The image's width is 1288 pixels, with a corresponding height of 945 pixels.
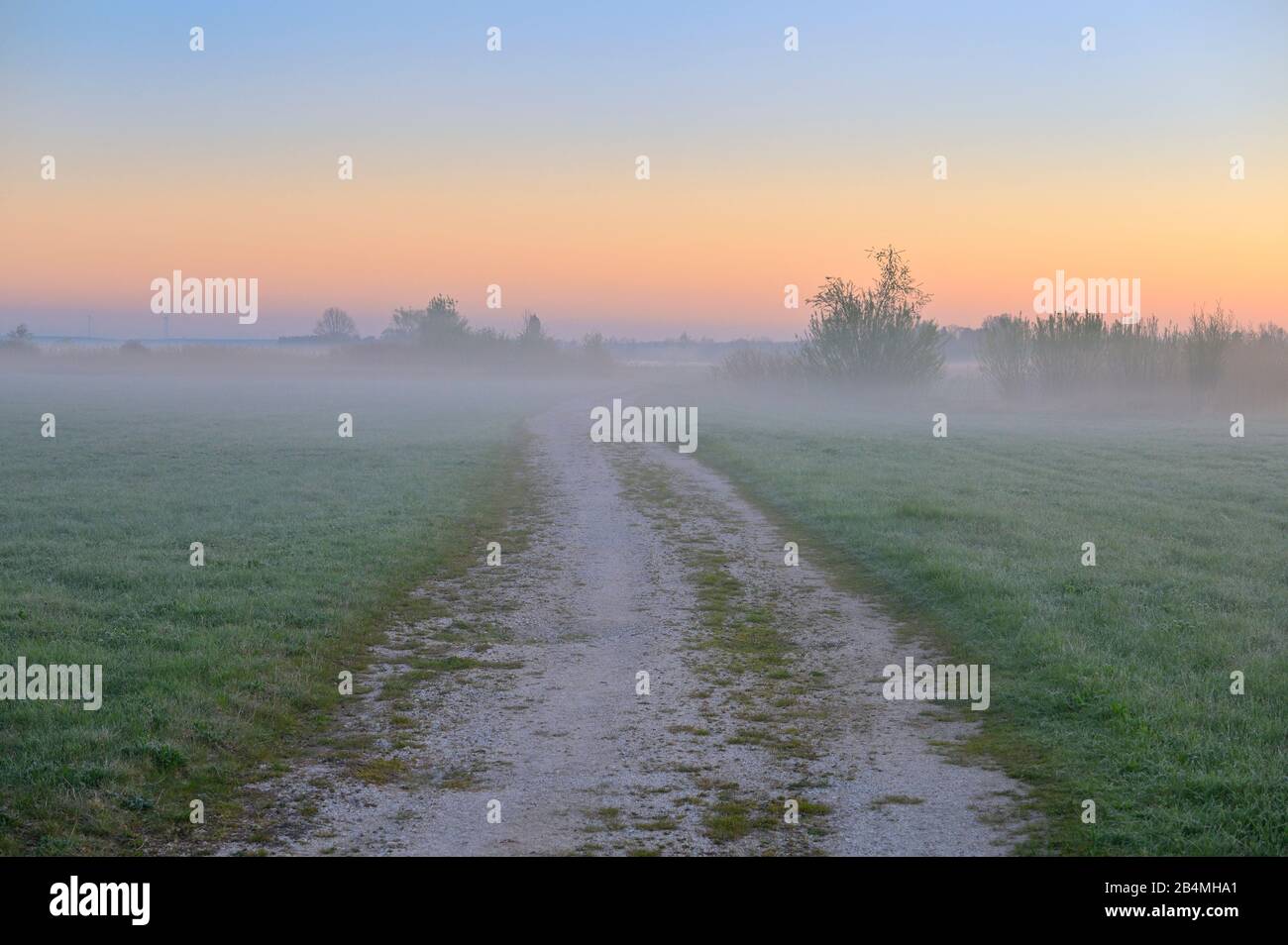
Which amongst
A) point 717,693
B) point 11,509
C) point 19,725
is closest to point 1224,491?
point 717,693

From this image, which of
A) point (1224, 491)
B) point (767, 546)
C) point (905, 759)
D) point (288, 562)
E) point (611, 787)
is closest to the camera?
point (611, 787)

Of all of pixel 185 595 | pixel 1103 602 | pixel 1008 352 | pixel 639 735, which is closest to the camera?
pixel 639 735

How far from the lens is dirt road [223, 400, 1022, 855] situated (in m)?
5.27

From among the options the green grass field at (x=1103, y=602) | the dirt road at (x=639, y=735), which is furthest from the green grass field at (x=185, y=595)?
the green grass field at (x=1103, y=602)

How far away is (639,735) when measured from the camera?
675 cm

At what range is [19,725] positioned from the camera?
6.62 m

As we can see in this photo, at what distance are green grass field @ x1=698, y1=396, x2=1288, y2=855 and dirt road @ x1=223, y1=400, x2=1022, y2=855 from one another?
590 millimetres

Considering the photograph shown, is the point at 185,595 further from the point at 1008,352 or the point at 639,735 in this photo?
the point at 1008,352

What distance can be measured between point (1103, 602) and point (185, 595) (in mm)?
9084

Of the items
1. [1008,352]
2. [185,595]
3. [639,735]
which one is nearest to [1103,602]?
[639,735]

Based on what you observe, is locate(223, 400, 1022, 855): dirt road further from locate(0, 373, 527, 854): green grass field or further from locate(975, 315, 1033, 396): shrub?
locate(975, 315, 1033, 396): shrub

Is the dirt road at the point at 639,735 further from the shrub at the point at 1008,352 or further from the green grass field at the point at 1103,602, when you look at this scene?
the shrub at the point at 1008,352
